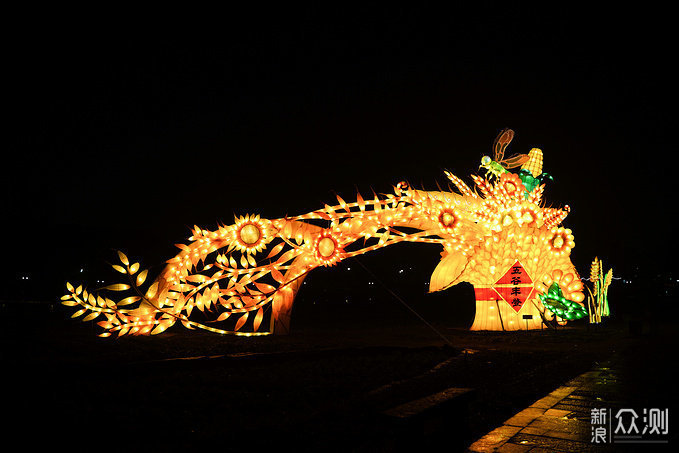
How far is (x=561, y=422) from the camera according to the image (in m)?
4.61

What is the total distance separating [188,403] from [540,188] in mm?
13238

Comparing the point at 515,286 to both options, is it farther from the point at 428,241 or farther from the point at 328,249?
the point at 328,249

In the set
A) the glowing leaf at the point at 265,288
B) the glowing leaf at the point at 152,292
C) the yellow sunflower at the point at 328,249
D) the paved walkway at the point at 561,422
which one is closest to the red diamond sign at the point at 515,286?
the yellow sunflower at the point at 328,249

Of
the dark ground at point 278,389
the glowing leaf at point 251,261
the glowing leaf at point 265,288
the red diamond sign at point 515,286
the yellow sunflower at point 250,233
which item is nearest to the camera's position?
the dark ground at point 278,389

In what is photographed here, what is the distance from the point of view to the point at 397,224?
14359mm

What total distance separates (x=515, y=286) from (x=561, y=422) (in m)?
10.9

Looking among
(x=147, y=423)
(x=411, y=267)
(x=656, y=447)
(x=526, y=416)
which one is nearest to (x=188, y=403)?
(x=147, y=423)

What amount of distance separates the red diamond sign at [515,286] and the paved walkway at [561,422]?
28.3 feet

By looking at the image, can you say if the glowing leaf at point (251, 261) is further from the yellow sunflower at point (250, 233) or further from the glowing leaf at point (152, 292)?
the glowing leaf at point (152, 292)

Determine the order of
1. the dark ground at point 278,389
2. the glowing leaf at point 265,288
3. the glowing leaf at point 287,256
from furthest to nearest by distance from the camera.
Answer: the glowing leaf at point 287,256, the glowing leaf at point 265,288, the dark ground at point 278,389

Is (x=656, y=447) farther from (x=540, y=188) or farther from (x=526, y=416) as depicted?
(x=540, y=188)

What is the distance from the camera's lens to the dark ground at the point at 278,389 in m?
4.22

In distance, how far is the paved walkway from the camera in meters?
3.96

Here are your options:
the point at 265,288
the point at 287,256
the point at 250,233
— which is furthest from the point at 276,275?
the point at 250,233
